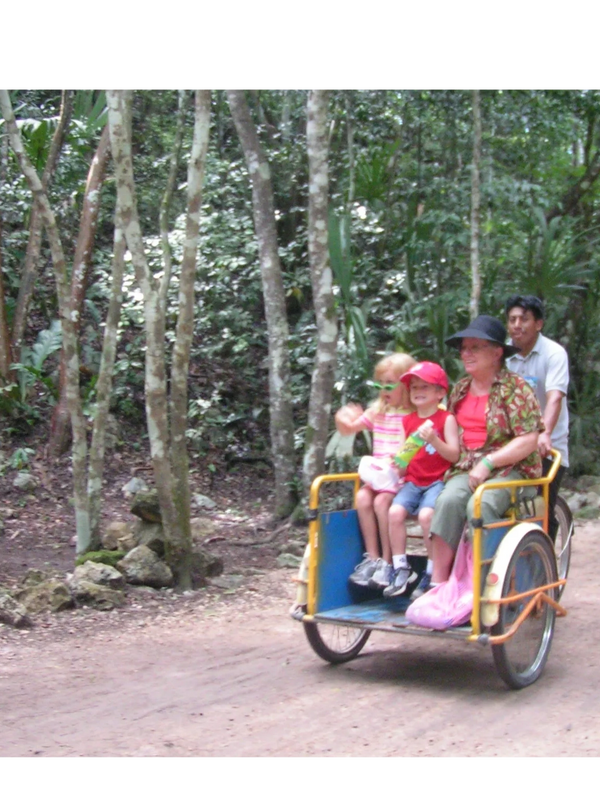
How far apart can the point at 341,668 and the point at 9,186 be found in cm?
914

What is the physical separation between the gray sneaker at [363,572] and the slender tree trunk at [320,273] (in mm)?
3309

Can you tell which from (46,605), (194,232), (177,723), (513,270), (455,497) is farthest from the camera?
(513,270)

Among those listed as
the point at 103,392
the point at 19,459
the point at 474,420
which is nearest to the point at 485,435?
the point at 474,420

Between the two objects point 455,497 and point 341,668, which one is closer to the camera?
point 455,497

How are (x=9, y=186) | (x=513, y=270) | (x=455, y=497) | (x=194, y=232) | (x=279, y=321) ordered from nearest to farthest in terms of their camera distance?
(x=455, y=497), (x=194, y=232), (x=279, y=321), (x=513, y=270), (x=9, y=186)

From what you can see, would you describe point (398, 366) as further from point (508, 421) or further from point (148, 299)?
point (148, 299)

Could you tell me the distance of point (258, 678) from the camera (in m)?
5.10

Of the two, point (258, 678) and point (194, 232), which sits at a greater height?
point (194, 232)

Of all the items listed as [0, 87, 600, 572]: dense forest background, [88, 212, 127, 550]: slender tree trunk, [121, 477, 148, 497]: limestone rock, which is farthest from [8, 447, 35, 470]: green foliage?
[88, 212, 127, 550]: slender tree trunk

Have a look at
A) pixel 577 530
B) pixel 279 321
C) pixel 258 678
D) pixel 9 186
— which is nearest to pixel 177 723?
pixel 258 678

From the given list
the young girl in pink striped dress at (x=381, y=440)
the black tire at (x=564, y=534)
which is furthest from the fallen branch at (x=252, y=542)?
the young girl in pink striped dress at (x=381, y=440)

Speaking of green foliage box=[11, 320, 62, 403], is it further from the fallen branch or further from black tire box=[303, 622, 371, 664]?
black tire box=[303, 622, 371, 664]

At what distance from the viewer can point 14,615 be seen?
20.2 ft

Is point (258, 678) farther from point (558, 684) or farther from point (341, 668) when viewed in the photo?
point (558, 684)
